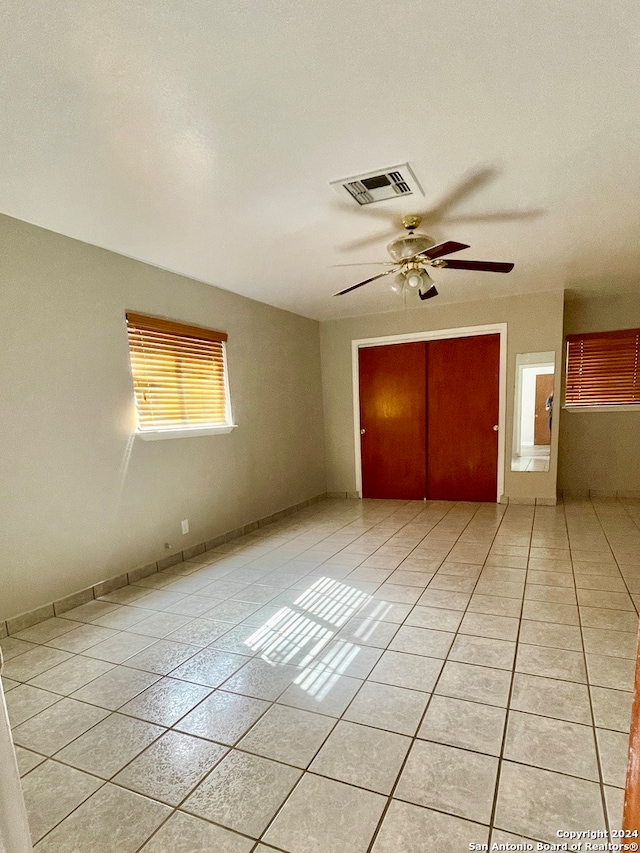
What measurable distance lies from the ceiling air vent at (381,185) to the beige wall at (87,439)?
5.93 ft

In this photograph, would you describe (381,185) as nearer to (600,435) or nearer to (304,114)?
(304,114)

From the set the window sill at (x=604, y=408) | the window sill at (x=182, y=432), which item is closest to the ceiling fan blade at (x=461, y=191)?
the window sill at (x=182, y=432)

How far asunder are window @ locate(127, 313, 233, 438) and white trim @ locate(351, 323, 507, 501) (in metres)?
2.06

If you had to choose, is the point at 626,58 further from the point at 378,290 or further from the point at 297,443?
the point at 297,443

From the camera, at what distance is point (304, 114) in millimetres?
1680

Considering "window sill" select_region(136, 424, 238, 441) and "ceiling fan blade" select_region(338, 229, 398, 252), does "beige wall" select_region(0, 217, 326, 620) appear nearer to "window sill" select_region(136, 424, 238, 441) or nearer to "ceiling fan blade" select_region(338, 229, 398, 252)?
"window sill" select_region(136, 424, 238, 441)

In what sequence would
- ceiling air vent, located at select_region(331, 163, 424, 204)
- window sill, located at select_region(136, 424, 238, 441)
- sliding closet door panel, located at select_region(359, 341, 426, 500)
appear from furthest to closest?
1. sliding closet door panel, located at select_region(359, 341, 426, 500)
2. window sill, located at select_region(136, 424, 238, 441)
3. ceiling air vent, located at select_region(331, 163, 424, 204)

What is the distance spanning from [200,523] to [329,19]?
3412 millimetres

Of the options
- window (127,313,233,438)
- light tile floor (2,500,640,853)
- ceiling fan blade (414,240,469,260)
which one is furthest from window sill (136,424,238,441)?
ceiling fan blade (414,240,469,260)

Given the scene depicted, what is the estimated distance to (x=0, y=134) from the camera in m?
1.70

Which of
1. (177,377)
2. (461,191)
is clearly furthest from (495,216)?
(177,377)

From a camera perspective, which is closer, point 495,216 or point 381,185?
point 381,185

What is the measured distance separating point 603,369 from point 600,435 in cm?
79

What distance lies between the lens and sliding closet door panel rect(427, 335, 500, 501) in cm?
496
